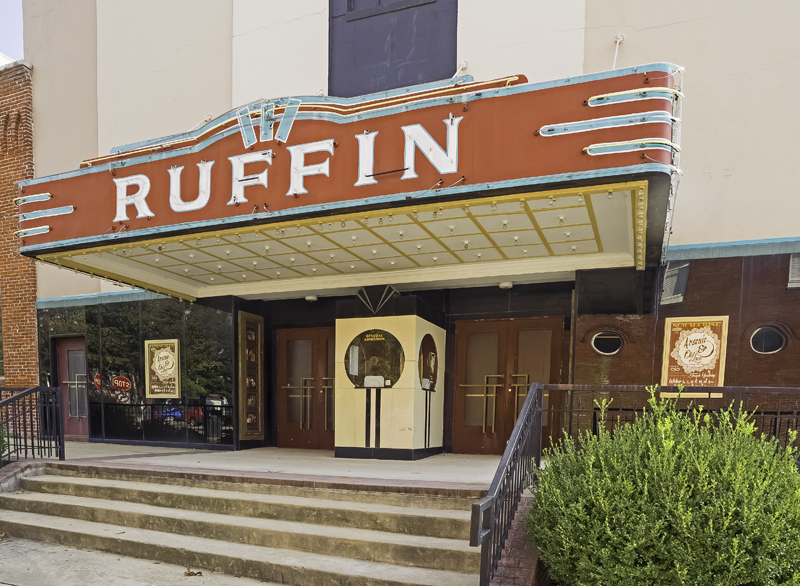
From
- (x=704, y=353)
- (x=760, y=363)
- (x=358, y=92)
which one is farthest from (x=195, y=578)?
(x=358, y=92)

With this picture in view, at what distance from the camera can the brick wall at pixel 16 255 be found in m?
12.7

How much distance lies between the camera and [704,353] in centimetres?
746

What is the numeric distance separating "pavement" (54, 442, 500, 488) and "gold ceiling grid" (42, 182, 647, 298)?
2924 mm

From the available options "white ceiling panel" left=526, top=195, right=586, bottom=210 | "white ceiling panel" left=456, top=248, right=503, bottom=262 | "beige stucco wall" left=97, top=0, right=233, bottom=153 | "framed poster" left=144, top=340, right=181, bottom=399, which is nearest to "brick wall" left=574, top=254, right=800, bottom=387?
"white ceiling panel" left=456, top=248, right=503, bottom=262

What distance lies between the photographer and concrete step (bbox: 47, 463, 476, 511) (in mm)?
5441

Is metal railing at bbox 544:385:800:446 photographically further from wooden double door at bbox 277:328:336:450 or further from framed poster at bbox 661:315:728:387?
wooden double door at bbox 277:328:336:450

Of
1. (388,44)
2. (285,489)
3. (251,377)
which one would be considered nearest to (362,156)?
(285,489)

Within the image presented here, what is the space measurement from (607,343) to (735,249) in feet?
7.01

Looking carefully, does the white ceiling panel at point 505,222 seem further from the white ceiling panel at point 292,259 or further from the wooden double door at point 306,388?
the wooden double door at point 306,388

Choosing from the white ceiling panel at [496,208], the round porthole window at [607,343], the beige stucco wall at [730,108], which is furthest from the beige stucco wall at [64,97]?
the beige stucco wall at [730,108]

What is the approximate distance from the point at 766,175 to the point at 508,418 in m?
5.28

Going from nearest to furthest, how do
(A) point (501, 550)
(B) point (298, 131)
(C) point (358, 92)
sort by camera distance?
(A) point (501, 550) < (B) point (298, 131) < (C) point (358, 92)

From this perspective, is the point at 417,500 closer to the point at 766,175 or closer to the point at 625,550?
the point at 625,550

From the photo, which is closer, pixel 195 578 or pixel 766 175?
pixel 195 578
